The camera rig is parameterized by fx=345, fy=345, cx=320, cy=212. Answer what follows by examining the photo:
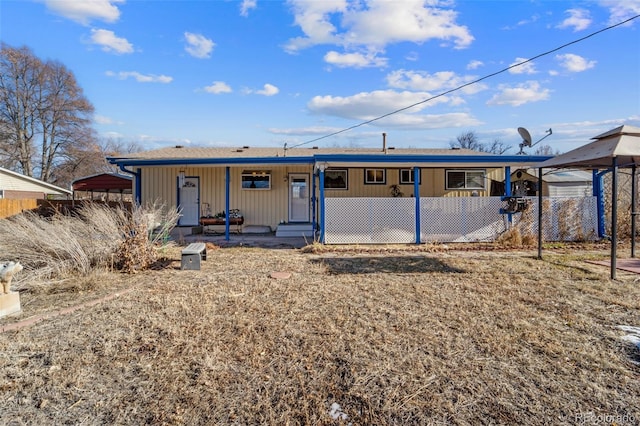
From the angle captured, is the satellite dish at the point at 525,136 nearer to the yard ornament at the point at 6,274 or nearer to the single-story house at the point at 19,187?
the yard ornament at the point at 6,274

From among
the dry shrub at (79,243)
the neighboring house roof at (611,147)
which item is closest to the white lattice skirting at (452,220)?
the neighboring house roof at (611,147)

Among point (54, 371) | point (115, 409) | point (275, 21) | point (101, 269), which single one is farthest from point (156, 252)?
point (275, 21)

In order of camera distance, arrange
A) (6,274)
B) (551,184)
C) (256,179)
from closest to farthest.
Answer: (6,274), (256,179), (551,184)

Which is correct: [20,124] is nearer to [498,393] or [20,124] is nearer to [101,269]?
[101,269]

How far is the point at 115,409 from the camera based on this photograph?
231 cm

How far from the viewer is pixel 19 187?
2131 cm

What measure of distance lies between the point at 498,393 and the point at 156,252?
6.40 m

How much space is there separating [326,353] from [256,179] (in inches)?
409

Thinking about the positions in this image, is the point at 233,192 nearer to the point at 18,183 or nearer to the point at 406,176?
the point at 406,176

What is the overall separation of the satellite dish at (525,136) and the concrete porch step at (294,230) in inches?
309

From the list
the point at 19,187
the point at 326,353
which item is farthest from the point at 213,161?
the point at 19,187

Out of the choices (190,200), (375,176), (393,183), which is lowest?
(190,200)

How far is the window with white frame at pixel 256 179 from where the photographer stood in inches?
504

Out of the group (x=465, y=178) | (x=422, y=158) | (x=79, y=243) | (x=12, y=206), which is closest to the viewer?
(x=79, y=243)
